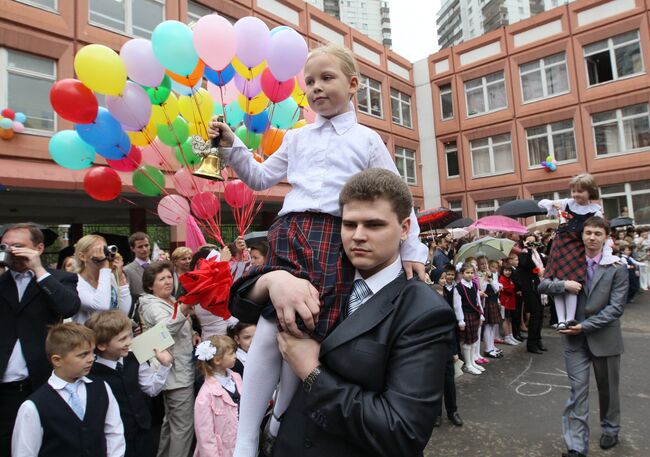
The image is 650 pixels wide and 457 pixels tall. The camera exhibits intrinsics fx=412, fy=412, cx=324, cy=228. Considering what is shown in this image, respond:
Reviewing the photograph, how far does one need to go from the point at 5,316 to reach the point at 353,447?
269cm

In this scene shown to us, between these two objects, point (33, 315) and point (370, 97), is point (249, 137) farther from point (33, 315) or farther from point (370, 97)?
point (370, 97)

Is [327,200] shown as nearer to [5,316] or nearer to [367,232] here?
[367,232]

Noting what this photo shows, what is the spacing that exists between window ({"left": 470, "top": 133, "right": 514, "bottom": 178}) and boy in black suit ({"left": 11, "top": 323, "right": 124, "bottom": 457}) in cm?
2014

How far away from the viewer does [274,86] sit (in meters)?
4.87

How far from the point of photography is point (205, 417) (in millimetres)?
3223

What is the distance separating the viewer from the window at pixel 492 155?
19734 mm

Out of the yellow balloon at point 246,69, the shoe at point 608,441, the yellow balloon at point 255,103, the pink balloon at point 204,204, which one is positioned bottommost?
the shoe at point 608,441

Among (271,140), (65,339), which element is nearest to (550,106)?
(271,140)

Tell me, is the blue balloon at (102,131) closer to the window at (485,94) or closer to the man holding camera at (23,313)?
the man holding camera at (23,313)

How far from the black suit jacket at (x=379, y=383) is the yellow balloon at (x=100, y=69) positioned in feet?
14.0

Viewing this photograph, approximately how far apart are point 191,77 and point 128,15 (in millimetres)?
8285

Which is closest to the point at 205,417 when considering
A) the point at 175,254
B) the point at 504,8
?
the point at 175,254

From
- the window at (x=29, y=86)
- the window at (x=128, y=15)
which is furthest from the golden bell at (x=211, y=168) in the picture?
the window at (x=128, y=15)

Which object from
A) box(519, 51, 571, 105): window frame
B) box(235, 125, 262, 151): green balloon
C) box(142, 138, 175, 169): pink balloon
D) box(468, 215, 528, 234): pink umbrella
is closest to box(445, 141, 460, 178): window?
box(519, 51, 571, 105): window frame
